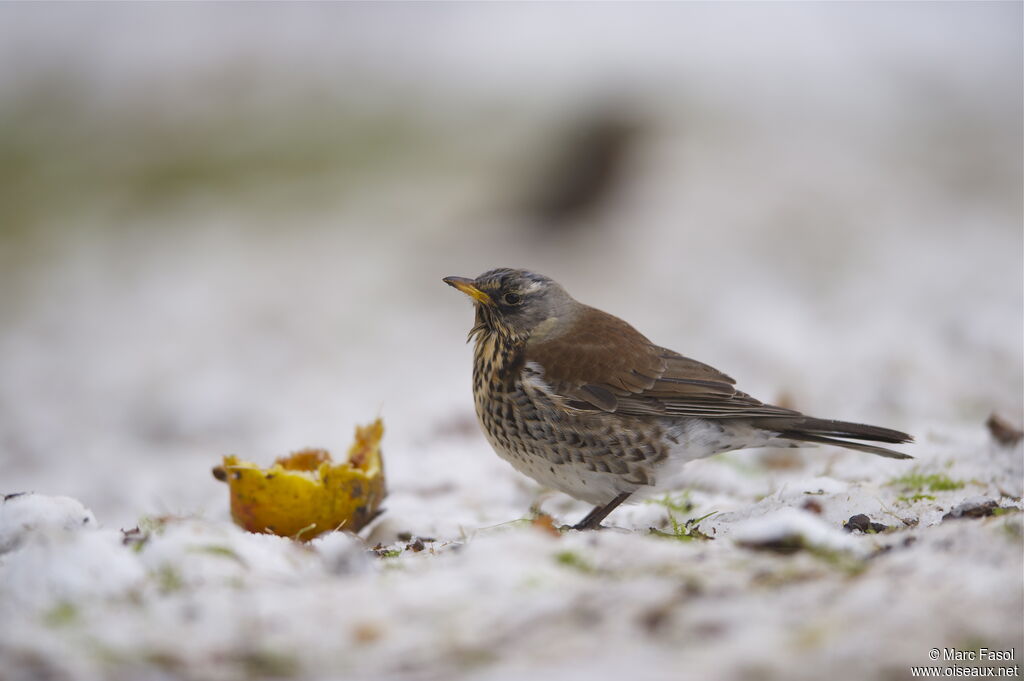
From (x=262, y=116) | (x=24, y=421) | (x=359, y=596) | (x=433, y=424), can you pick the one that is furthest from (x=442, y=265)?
(x=359, y=596)

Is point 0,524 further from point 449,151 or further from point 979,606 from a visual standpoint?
point 449,151

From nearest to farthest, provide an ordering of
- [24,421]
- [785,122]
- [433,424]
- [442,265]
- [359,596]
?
[359,596], [433,424], [24,421], [442,265], [785,122]

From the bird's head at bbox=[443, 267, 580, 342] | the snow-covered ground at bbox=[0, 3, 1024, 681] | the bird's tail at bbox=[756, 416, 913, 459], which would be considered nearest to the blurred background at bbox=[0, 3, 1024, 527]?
the snow-covered ground at bbox=[0, 3, 1024, 681]

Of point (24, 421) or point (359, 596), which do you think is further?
point (24, 421)

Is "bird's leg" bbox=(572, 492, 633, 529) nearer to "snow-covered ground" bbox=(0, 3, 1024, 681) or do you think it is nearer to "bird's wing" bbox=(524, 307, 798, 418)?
"snow-covered ground" bbox=(0, 3, 1024, 681)

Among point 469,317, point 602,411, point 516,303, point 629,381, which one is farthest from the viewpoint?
point 469,317

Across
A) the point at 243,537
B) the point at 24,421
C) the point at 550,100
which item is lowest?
the point at 243,537

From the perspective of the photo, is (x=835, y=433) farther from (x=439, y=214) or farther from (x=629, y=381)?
(x=439, y=214)

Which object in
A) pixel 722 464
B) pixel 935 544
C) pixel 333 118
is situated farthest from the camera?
pixel 333 118

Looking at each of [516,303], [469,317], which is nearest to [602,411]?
[516,303]
